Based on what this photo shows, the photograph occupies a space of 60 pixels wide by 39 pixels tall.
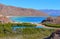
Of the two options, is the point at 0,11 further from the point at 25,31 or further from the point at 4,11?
the point at 25,31

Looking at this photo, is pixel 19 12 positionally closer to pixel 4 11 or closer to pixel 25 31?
pixel 4 11

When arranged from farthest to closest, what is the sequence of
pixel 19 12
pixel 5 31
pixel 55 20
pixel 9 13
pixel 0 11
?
pixel 19 12
pixel 9 13
pixel 0 11
pixel 55 20
pixel 5 31

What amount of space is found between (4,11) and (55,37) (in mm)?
158045

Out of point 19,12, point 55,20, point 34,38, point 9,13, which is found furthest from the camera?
point 19,12

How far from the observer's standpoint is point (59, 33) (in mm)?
17391

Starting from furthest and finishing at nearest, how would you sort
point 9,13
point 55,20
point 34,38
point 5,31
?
point 9,13
point 55,20
point 5,31
point 34,38

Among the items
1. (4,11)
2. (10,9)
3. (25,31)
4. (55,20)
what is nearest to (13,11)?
(10,9)

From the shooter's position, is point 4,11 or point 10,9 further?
point 10,9

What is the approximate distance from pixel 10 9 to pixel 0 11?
20.4m

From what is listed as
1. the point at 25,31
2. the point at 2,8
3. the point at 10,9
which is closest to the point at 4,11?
the point at 2,8

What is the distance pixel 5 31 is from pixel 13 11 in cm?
16411

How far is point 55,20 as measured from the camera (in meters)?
53.1

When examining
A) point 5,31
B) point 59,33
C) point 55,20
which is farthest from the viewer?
point 55,20

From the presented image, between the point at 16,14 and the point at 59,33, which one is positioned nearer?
the point at 59,33
